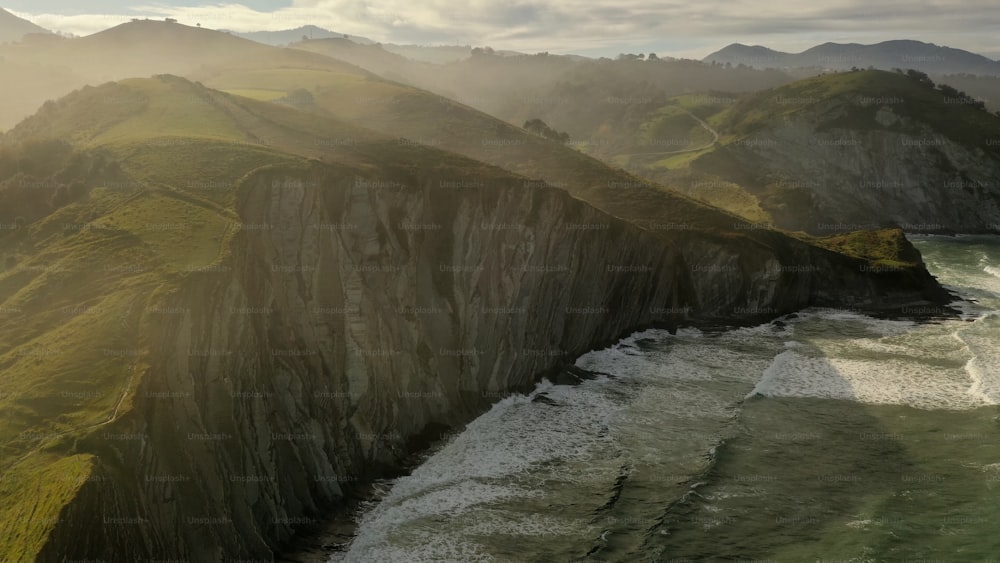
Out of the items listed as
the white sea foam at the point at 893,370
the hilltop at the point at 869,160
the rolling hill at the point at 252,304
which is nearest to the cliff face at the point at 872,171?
the hilltop at the point at 869,160

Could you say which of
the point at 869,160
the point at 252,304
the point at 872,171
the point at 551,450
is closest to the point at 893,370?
the point at 551,450

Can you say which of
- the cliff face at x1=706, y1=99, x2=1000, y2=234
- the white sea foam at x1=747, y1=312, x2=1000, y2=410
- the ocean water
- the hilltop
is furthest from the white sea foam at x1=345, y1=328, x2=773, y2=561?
the cliff face at x1=706, y1=99, x2=1000, y2=234

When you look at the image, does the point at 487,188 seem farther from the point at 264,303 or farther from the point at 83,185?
the point at 83,185

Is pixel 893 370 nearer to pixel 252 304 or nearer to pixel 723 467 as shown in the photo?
pixel 723 467

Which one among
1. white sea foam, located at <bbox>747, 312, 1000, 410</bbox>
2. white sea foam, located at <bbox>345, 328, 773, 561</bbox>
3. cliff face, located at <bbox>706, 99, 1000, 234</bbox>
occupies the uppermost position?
cliff face, located at <bbox>706, 99, 1000, 234</bbox>

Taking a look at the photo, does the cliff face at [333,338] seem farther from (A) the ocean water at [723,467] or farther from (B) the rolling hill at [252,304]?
(A) the ocean water at [723,467]

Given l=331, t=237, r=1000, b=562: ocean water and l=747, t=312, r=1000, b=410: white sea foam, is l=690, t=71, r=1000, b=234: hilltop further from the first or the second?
l=331, t=237, r=1000, b=562: ocean water

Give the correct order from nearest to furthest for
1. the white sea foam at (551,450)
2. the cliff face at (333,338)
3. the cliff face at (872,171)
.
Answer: the cliff face at (333,338)
the white sea foam at (551,450)
the cliff face at (872,171)
